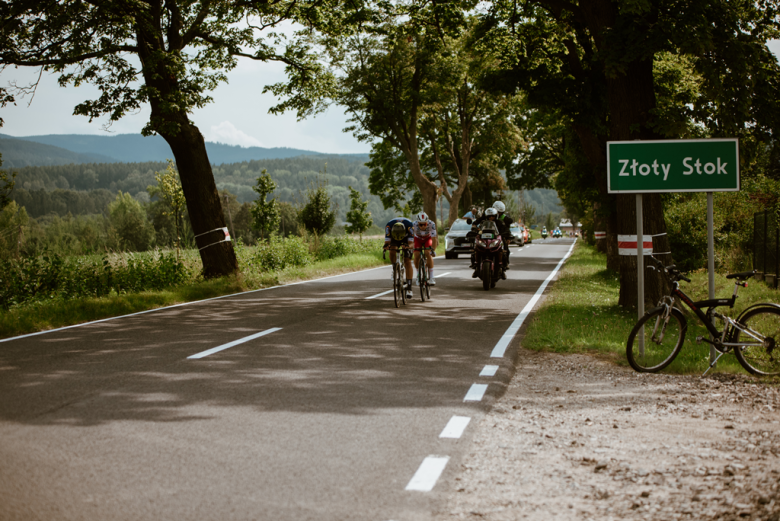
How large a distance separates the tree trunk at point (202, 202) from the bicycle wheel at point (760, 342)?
510 inches

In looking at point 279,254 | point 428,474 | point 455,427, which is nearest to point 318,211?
point 279,254

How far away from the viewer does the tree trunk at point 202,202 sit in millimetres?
17250

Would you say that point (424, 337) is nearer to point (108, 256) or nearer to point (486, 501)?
point (486, 501)

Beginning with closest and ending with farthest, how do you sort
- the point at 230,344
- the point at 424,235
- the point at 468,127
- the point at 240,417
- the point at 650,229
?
the point at 240,417 < the point at 230,344 < the point at 650,229 < the point at 424,235 < the point at 468,127

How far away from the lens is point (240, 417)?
16.8ft

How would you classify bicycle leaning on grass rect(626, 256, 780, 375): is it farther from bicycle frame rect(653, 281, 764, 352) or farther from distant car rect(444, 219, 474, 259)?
distant car rect(444, 219, 474, 259)

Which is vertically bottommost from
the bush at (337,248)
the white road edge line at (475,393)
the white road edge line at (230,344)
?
the white road edge line at (475,393)

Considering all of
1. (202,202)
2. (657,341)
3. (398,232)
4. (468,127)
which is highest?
(468,127)

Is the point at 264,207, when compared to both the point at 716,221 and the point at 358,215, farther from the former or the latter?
the point at 716,221

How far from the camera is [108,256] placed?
15.3 meters

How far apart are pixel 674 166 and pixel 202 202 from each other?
1282cm

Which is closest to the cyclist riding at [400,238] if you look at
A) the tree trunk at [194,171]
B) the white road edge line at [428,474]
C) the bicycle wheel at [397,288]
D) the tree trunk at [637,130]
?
the bicycle wheel at [397,288]

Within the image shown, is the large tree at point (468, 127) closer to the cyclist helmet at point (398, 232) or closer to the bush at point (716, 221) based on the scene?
the bush at point (716, 221)

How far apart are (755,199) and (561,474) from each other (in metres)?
20.2
